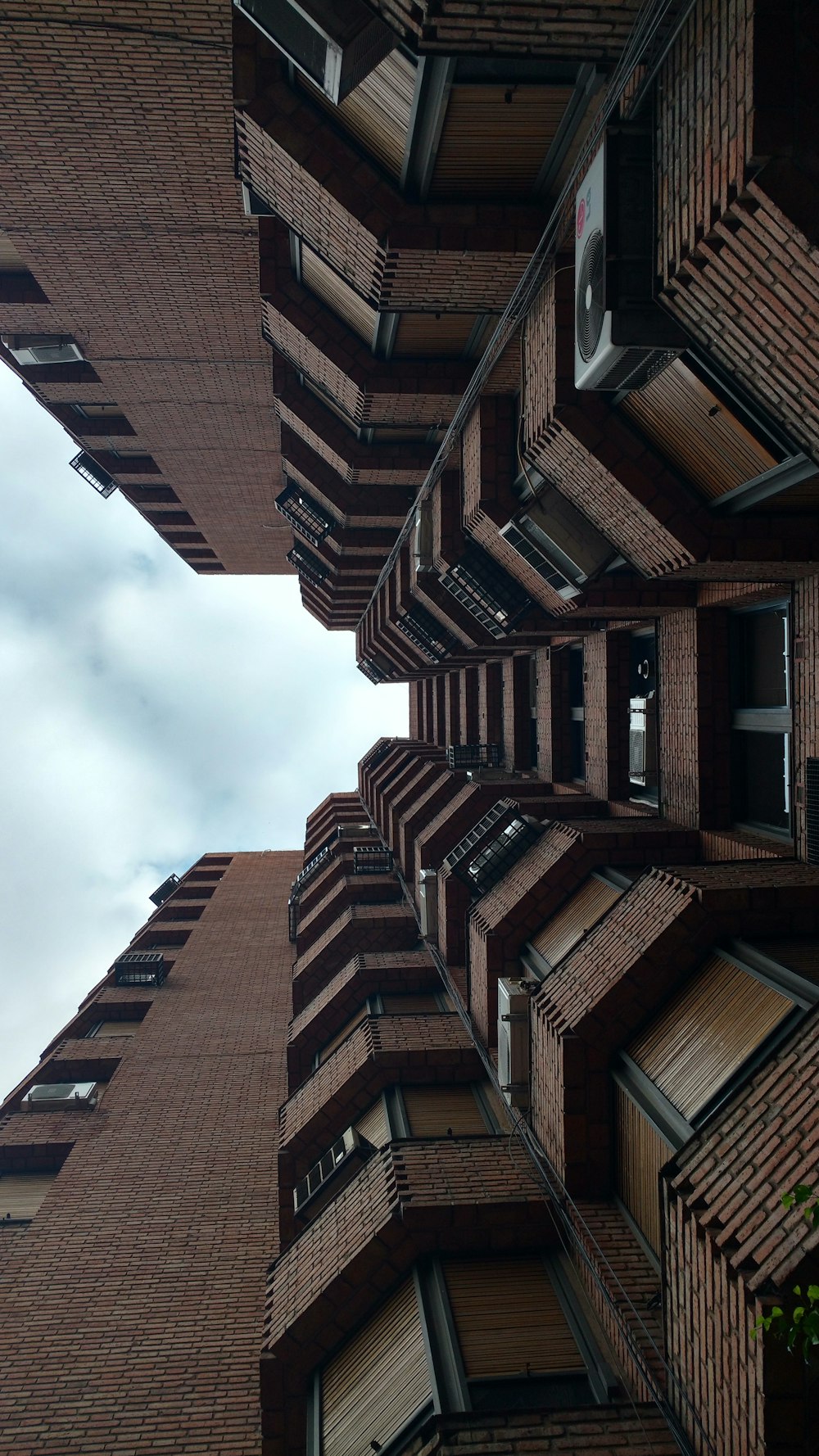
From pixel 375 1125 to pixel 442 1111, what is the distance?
1.09 metres

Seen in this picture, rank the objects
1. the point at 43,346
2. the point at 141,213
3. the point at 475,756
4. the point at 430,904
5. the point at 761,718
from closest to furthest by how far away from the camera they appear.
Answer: the point at 761,718, the point at 141,213, the point at 430,904, the point at 43,346, the point at 475,756

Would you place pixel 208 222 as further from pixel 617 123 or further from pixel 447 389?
pixel 617 123

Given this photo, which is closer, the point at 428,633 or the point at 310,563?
the point at 428,633

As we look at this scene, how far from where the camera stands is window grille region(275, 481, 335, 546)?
23.5m

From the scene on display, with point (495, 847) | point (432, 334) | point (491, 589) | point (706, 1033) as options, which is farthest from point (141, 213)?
point (706, 1033)

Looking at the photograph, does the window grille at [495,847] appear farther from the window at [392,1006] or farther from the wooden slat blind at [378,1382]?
the wooden slat blind at [378,1382]

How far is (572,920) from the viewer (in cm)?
1211

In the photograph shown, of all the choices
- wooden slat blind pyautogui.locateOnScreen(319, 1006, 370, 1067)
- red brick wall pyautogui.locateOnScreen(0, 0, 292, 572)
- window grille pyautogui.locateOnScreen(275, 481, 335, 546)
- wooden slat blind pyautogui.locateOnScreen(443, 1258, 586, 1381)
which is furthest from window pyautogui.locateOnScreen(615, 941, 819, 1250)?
window grille pyautogui.locateOnScreen(275, 481, 335, 546)

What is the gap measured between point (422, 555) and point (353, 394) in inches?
129

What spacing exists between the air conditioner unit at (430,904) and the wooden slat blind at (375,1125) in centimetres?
498

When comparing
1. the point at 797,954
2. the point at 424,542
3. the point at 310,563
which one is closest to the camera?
the point at 797,954

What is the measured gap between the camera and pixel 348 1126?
43.0 feet

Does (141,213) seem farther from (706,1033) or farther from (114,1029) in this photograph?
(114,1029)

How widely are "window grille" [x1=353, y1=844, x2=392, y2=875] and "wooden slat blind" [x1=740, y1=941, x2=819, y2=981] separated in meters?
19.5
